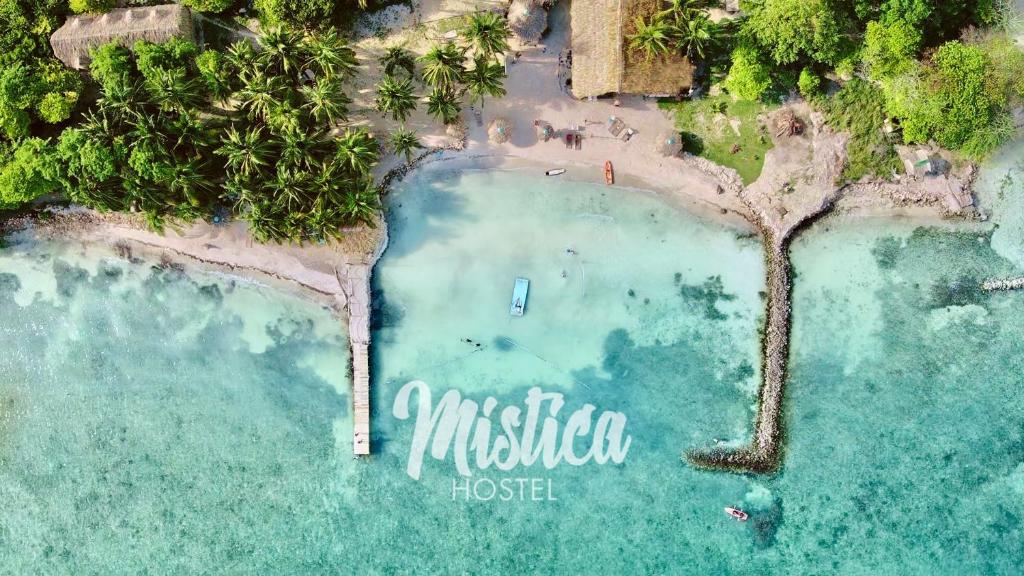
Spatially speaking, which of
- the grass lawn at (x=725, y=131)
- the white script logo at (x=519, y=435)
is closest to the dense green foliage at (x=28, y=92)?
the white script logo at (x=519, y=435)

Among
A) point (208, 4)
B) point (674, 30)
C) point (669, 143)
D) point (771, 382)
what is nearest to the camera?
point (674, 30)

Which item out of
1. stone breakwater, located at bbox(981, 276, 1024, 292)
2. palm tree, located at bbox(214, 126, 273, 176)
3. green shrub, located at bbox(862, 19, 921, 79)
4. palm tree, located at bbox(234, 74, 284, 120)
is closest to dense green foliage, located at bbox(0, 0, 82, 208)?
palm tree, located at bbox(214, 126, 273, 176)

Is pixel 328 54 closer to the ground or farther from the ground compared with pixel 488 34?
closer to the ground

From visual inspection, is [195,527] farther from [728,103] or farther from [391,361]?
[728,103]

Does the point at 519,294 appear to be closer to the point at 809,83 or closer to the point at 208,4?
the point at 809,83

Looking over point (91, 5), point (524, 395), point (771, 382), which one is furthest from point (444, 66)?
point (771, 382)

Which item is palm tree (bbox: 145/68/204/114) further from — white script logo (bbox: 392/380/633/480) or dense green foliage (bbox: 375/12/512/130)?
white script logo (bbox: 392/380/633/480)

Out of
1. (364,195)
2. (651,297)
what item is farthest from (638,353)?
(364,195)
